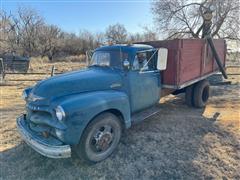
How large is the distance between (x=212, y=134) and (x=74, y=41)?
46.7 meters

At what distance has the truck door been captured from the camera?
4641mm

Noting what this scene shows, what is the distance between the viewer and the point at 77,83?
3887 millimetres

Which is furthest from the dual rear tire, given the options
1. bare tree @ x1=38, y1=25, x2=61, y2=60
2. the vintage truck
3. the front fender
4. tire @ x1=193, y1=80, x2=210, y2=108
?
bare tree @ x1=38, y1=25, x2=61, y2=60

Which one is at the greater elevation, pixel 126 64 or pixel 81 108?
pixel 126 64

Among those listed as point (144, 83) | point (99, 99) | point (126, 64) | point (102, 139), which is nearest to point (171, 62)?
point (144, 83)

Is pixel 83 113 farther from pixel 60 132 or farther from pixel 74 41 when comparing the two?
pixel 74 41

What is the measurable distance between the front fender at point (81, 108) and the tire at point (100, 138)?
150mm

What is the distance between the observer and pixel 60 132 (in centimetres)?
336

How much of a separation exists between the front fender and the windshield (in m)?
1.03

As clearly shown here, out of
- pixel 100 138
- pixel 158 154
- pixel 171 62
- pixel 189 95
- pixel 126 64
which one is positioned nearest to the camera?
pixel 100 138

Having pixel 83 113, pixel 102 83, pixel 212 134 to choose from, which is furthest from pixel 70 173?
pixel 212 134

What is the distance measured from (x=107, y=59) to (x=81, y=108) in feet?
5.90

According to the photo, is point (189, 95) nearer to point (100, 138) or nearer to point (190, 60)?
point (190, 60)

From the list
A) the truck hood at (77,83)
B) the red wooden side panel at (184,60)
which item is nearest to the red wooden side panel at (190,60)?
the red wooden side panel at (184,60)
